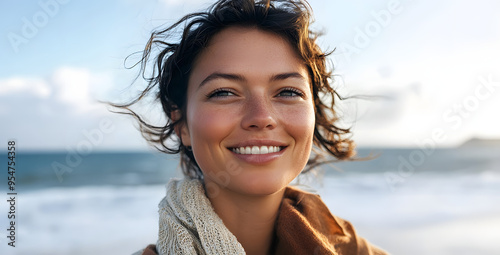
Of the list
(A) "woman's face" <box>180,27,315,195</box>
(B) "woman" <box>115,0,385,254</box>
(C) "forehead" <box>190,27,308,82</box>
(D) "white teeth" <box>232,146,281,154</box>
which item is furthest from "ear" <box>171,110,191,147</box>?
(D) "white teeth" <box>232,146,281,154</box>

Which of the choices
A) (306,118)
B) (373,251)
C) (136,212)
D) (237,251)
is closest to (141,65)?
(306,118)

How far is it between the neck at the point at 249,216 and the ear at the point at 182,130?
1.14 feet

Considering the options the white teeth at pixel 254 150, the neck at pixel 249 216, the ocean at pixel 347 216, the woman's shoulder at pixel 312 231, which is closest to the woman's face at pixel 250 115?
the white teeth at pixel 254 150

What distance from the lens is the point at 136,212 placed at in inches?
307

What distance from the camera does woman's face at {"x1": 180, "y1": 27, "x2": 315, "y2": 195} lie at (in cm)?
204

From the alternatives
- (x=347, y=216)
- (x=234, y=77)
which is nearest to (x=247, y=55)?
(x=234, y=77)

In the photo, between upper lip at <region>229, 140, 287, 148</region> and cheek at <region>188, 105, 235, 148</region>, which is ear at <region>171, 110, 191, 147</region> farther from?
upper lip at <region>229, 140, 287, 148</region>

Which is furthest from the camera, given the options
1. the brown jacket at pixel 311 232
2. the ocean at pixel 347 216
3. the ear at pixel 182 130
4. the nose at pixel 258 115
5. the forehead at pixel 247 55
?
the ocean at pixel 347 216

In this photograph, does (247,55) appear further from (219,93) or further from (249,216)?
(249,216)

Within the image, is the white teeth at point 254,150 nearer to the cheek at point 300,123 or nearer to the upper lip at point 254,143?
the upper lip at point 254,143

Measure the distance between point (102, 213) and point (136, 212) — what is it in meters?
0.72

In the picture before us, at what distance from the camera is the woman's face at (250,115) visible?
2.04 m

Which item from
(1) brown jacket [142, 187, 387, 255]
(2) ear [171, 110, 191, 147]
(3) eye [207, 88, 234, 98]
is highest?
(3) eye [207, 88, 234, 98]

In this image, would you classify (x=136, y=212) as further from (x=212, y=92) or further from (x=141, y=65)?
(x=212, y=92)
